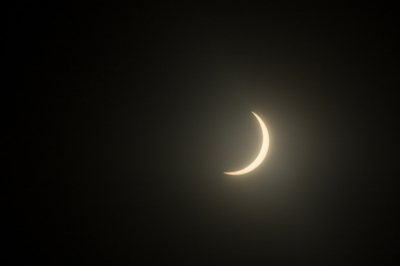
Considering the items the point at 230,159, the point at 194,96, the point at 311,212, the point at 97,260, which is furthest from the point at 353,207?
the point at 97,260

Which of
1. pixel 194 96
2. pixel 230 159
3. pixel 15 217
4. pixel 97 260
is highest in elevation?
pixel 194 96

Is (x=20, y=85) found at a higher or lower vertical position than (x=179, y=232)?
higher

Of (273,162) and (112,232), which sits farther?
(112,232)

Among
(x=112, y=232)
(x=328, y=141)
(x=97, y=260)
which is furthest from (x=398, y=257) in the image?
(x=97, y=260)

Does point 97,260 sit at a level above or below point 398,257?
Answer: below

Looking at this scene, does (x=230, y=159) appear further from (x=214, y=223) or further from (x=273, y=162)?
(x=214, y=223)

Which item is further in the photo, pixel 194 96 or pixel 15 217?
pixel 15 217

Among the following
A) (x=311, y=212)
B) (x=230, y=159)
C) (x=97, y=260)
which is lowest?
(x=97, y=260)

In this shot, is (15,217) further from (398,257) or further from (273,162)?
(398,257)
